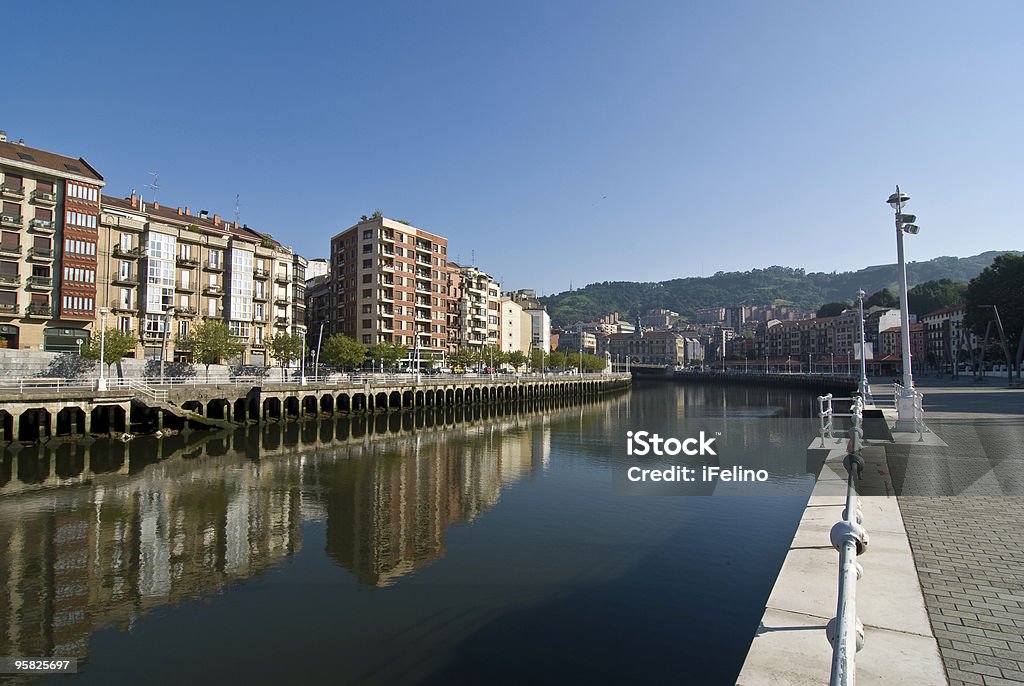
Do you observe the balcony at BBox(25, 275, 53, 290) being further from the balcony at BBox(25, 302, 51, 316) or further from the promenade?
the promenade

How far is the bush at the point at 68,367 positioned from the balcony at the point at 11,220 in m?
12.5

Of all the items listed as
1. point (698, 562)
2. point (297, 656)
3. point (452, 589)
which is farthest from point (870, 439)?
point (297, 656)

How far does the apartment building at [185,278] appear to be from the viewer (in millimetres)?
57125

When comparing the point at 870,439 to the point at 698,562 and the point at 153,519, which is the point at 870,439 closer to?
the point at 698,562

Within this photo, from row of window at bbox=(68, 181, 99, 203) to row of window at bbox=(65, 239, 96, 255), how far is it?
3.89 m

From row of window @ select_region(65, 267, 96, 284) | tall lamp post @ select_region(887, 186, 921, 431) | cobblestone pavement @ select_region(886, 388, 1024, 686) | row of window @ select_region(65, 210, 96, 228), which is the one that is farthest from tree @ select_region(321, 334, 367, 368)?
cobblestone pavement @ select_region(886, 388, 1024, 686)

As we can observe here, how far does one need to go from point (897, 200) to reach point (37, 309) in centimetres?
5940

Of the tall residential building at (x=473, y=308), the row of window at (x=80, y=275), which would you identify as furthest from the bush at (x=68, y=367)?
the tall residential building at (x=473, y=308)

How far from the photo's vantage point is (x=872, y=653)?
18.3 ft

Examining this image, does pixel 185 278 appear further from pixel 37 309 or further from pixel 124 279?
pixel 37 309

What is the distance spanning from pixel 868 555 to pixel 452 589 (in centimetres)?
756

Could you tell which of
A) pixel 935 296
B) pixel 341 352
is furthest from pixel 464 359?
pixel 935 296

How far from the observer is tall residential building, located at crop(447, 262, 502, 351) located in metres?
108

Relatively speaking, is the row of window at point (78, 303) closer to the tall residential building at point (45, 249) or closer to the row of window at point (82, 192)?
the tall residential building at point (45, 249)
